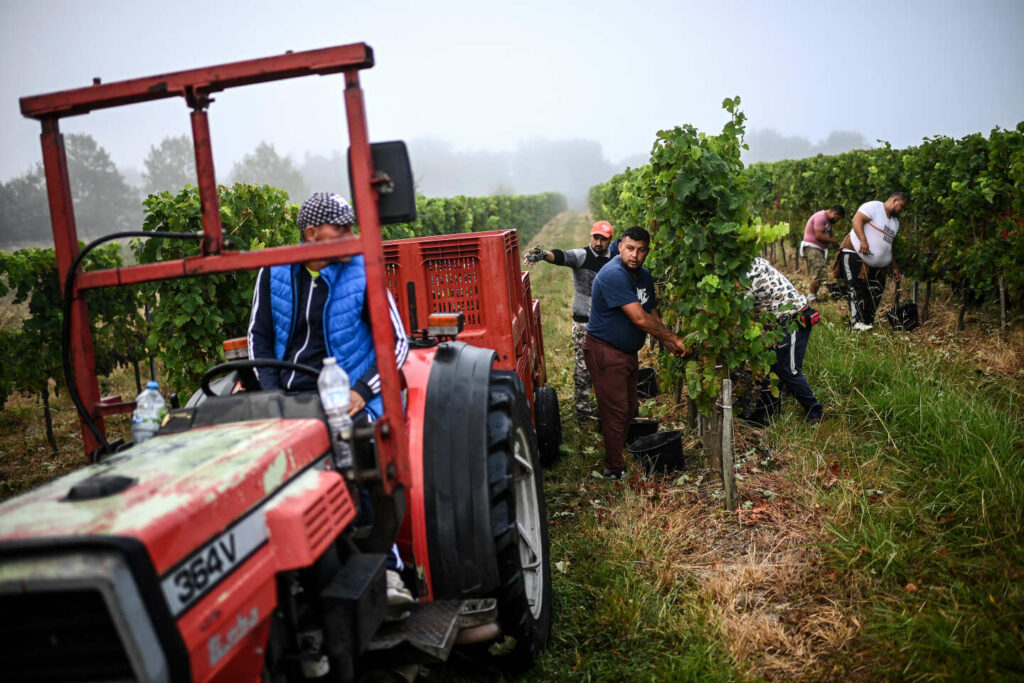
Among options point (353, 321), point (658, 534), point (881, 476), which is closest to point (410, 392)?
point (353, 321)

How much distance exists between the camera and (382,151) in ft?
6.95

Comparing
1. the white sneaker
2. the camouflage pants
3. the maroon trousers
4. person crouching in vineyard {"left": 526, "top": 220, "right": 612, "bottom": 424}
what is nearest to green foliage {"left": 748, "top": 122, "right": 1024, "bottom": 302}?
person crouching in vineyard {"left": 526, "top": 220, "right": 612, "bottom": 424}

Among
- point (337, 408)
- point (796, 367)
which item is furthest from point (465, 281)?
point (796, 367)

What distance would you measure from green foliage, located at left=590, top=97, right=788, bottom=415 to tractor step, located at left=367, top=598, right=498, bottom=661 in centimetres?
270

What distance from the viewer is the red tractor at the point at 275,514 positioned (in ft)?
5.00

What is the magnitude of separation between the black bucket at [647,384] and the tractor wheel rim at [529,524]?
3678 millimetres

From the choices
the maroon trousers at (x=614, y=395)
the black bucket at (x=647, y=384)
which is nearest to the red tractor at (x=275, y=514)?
the maroon trousers at (x=614, y=395)

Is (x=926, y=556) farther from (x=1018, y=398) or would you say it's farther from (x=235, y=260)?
(x=235, y=260)

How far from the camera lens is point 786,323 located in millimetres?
5453

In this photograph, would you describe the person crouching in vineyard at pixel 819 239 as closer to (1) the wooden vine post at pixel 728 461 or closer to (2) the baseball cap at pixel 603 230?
(2) the baseball cap at pixel 603 230

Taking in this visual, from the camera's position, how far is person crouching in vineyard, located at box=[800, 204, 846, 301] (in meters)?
9.83

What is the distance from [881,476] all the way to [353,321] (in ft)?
11.1

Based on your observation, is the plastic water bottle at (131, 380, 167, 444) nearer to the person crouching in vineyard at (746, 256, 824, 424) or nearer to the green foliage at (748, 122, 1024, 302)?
the person crouching in vineyard at (746, 256, 824, 424)

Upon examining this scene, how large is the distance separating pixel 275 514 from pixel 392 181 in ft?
3.24
